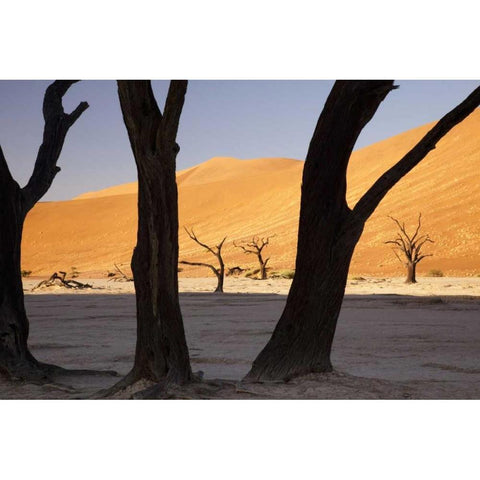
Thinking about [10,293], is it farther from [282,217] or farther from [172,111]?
[282,217]

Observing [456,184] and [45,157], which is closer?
[45,157]

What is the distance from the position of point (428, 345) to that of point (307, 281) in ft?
14.4

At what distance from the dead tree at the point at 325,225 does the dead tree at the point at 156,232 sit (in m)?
0.91

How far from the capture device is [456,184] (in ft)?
173

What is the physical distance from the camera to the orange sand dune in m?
43.8

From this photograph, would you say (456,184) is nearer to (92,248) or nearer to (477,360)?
(92,248)

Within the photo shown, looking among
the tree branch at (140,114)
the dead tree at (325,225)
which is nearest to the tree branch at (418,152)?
the dead tree at (325,225)

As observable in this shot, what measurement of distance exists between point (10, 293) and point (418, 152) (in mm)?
4069

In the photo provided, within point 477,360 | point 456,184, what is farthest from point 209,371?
point 456,184

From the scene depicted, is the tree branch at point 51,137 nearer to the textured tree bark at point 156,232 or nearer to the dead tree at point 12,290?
the dead tree at point 12,290

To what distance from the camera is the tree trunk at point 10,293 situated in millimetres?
7715

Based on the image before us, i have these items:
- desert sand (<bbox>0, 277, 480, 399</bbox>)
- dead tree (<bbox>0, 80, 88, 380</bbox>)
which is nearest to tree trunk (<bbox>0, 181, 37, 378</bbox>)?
dead tree (<bbox>0, 80, 88, 380</bbox>)

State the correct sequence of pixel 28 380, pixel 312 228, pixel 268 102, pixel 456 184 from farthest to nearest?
pixel 456 184
pixel 268 102
pixel 28 380
pixel 312 228
